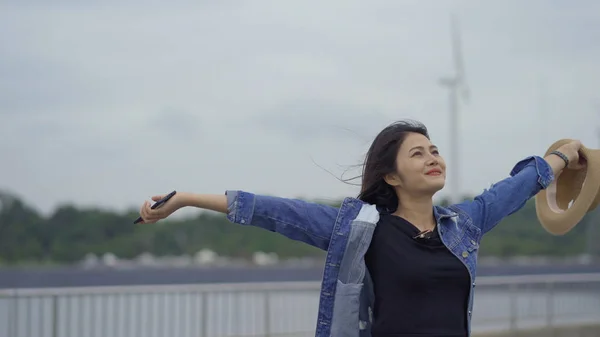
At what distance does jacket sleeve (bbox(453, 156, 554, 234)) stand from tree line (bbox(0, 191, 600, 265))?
4090cm

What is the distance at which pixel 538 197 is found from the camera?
455cm

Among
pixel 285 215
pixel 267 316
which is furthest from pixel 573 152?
pixel 267 316

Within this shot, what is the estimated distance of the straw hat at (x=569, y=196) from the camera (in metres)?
4.21

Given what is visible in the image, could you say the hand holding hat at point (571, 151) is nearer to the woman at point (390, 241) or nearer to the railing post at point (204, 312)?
the woman at point (390, 241)

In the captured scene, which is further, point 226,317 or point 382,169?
point 226,317

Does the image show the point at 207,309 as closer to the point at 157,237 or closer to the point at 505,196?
the point at 505,196

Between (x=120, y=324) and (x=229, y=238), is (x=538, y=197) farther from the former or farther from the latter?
(x=229, y=238)

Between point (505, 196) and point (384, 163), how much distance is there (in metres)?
0.51

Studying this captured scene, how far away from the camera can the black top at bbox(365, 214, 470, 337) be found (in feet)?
11.0

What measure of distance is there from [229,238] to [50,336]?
44.2 meters

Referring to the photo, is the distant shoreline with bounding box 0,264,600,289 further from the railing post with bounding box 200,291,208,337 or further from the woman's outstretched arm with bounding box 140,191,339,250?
the woman's outstretched arm with bounding box 140,191,339,250

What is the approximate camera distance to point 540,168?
3.97m

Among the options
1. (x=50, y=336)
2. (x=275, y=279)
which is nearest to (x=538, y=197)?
(x=50, y=336)

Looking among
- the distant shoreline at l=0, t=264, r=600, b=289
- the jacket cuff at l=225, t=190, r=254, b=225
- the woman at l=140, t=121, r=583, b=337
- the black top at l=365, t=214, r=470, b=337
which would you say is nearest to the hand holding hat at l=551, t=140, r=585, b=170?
the woman at l=140, t=121, r=583, b=337
